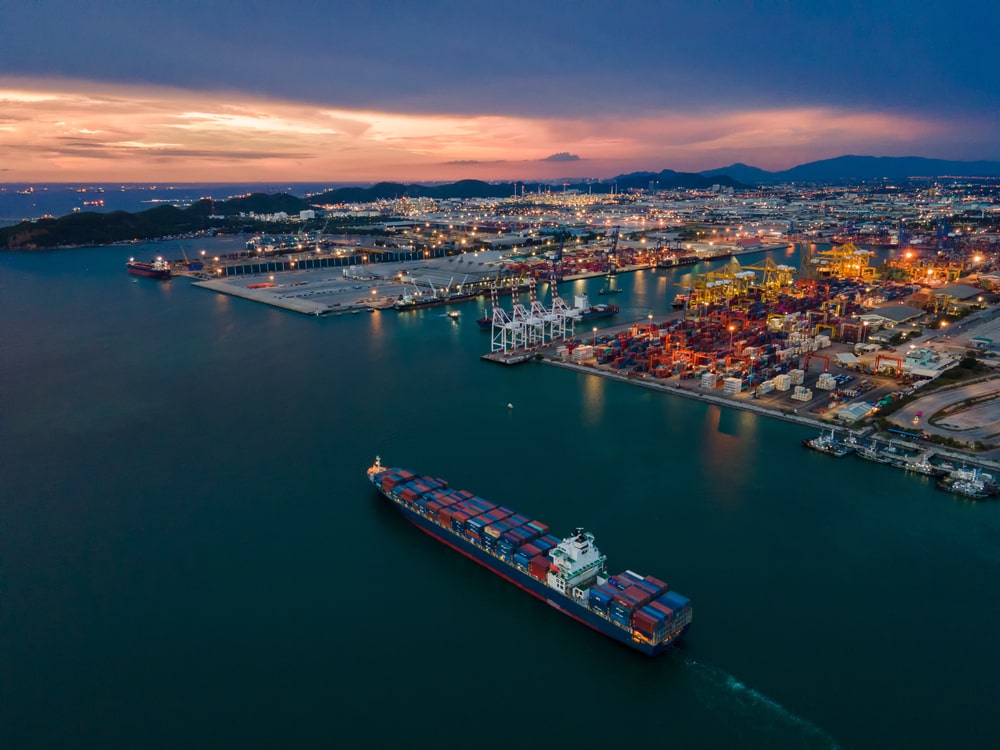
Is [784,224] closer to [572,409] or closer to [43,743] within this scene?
[572,409]

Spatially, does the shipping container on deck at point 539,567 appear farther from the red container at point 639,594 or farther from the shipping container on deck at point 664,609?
the shipping container on deck at point 664,609

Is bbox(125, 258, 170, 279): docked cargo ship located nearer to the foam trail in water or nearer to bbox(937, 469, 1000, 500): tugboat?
the foam trail in water

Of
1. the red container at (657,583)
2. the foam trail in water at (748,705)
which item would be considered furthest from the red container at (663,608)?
the foam trail in water at (748,705)

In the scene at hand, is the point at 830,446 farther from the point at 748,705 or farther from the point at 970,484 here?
the point at 748,705

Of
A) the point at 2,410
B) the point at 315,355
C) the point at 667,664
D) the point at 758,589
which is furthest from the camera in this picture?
the point at 315,355

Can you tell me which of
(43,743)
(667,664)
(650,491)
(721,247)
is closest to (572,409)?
(650,491)

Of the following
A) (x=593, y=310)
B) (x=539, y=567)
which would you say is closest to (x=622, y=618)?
(x=539, y=567)
